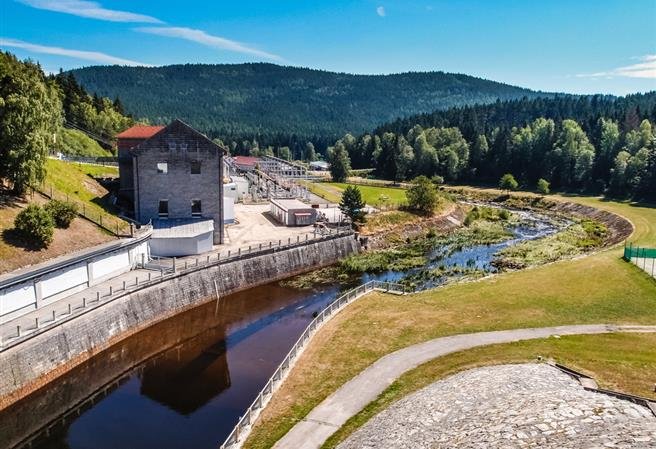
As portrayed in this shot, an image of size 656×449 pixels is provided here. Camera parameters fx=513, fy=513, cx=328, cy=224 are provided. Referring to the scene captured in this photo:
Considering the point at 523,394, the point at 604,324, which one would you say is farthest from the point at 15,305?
the point at 604,324

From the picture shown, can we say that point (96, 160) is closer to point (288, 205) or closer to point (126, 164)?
point (126, 164)

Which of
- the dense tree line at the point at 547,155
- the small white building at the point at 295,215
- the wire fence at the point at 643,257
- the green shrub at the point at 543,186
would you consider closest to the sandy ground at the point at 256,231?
the small white building at the point at 295,215

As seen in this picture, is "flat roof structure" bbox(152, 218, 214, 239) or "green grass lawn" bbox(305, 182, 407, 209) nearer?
"flat roof structure" bbox(152, 218, 214, 239)

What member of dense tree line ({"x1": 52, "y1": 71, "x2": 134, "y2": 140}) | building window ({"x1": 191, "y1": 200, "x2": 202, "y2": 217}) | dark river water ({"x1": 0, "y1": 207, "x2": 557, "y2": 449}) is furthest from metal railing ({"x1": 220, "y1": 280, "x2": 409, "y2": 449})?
dense tree line ({"x1": 52, "y1": 71, "x2": 134, "y2": 140})

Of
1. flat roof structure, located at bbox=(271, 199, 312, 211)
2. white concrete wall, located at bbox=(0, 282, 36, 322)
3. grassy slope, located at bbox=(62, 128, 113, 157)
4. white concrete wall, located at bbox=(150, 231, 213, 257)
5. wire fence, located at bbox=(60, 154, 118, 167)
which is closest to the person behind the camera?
white concrete wall, located at bbox=(0, 282, 36, 322)

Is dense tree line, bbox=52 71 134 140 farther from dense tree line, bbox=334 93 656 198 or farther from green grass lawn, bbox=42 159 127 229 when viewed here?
green grass lawn, bbox=42 159 127 229

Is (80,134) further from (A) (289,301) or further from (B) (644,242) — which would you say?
(B) (644,242)

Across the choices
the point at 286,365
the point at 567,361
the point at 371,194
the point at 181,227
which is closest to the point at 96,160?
the point at 181,227
